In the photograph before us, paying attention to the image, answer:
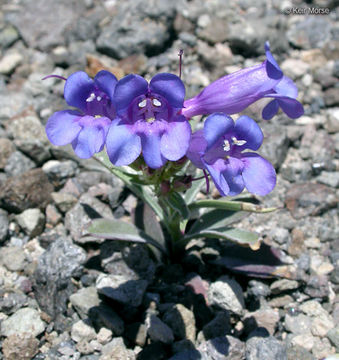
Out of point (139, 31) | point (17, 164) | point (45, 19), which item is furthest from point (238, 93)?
point (45, 19)

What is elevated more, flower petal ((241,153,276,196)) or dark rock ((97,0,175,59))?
flower petal ((241,153,276,196))

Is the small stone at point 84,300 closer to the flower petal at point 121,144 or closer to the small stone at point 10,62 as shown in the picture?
the flower petal at point 121,144

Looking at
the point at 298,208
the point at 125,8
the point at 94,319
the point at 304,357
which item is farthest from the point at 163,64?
the point at 304,357

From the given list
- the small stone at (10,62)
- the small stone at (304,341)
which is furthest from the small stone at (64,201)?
the small stone at (10,62)

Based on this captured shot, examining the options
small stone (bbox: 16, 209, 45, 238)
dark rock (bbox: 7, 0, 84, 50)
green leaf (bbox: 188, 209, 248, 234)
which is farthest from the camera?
dark rock (bbox: 7, 0, 84, 50)

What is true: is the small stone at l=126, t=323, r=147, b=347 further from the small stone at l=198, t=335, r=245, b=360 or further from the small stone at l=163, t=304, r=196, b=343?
the small stone at l=198, t=335, r=245, b=360

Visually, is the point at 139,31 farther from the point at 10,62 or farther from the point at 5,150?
the point at 5,150

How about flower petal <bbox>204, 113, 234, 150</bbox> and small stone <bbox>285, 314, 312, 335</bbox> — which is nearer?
flower petal <bbox>204, 113, 234, 150</bbox>

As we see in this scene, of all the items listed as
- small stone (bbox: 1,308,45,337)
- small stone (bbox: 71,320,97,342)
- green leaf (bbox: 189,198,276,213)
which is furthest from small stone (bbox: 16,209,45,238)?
green leaf (bbox: 189,198,276,213)
